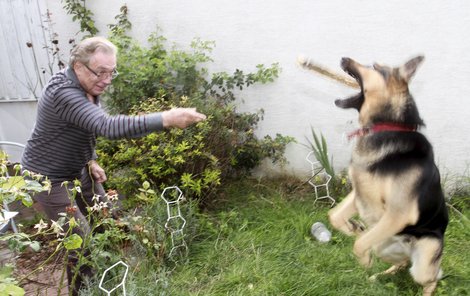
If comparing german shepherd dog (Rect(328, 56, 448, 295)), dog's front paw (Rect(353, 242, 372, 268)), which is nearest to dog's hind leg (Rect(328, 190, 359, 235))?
german shepherd dog (Rect(328, 56, 448, 295))

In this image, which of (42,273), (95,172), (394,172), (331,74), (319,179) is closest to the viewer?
(394,172)

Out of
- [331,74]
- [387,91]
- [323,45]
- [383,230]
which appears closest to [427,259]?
[383,230]

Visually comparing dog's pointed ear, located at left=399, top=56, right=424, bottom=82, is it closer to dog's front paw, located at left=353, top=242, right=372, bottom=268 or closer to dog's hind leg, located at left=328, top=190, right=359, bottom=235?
dog's hind leg, located at left=328, top=190, right=359, bottom=235

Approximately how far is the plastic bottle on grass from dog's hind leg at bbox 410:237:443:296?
979mm

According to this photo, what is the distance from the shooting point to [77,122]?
249cm

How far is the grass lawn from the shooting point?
9.41 ft

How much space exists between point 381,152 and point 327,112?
2.33m

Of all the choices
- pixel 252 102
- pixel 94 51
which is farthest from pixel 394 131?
pixel 252 102

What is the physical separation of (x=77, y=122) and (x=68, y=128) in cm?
27

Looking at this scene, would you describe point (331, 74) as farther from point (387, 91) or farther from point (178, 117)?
point (178, 117)

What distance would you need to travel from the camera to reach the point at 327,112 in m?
4.65

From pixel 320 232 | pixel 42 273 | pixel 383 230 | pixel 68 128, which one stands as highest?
pixel 68 128

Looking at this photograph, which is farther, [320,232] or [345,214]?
[320,232]

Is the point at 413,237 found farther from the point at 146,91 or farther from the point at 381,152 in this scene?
the point at 146,91
